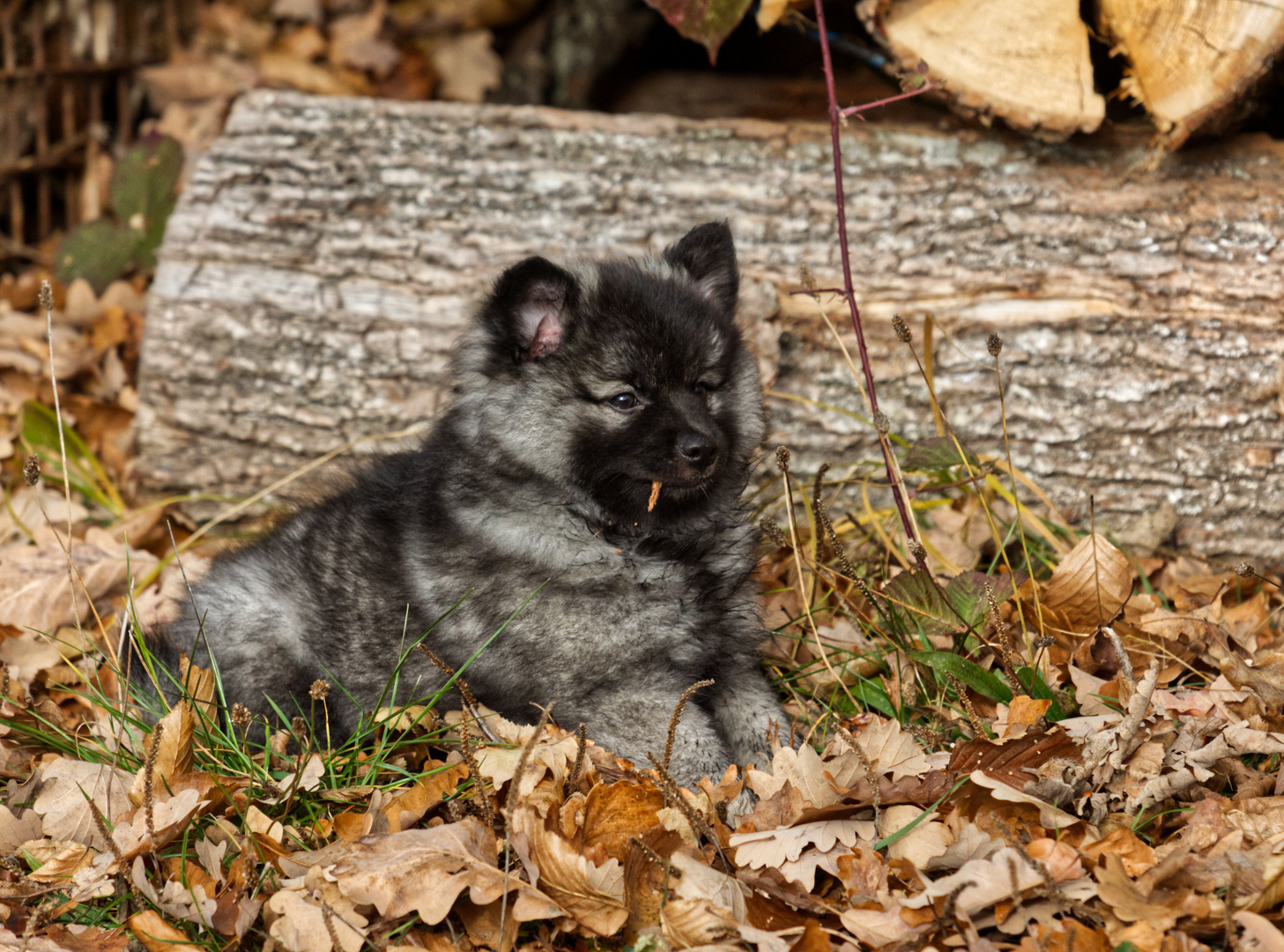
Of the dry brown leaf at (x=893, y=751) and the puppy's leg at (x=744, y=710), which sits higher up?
the dry brown leaf at (x=893, y=751)

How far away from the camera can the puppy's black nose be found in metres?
2.96

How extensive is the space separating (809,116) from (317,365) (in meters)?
3.10

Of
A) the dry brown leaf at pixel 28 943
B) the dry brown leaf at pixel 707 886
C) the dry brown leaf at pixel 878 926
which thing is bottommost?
the dry brown leaf at pixel 28 943

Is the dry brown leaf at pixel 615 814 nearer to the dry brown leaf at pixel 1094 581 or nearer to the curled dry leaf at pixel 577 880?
the curled dry leaf at pixel 577 880

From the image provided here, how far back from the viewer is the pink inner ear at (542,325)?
3.10 meters

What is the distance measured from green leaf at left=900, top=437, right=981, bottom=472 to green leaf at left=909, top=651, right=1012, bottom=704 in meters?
0.70

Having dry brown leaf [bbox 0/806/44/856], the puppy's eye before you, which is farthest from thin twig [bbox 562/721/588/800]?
dry brown leaf [bbox 0/806/44/856]

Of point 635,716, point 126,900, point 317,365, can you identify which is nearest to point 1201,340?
point 635,716

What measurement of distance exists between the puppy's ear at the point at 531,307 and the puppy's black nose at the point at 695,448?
1.60 feet

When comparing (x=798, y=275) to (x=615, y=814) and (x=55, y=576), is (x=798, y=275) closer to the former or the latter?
(x=615, y=814)

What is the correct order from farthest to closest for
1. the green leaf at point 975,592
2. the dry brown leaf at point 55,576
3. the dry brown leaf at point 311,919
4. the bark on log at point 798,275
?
1. the bark on log at point 798,275
2. the dry brown leaf at point 55,576
3. the green leaf at point 975,592
4. the dry brown leaf at point 311,919

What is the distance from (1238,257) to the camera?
4047 millimetres

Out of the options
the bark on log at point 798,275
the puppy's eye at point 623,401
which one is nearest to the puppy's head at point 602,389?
the puppy's eye at point 623,401

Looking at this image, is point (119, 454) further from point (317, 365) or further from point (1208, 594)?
point (1208, 594)
